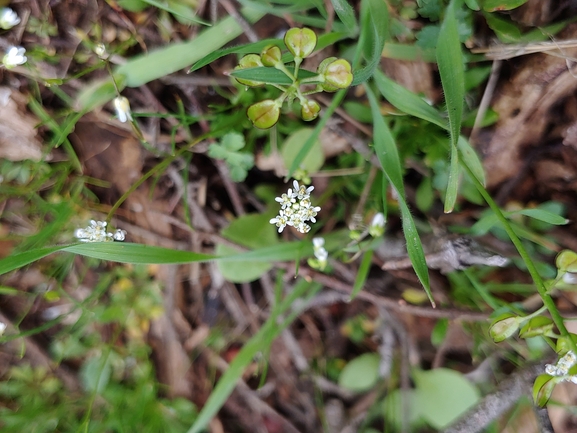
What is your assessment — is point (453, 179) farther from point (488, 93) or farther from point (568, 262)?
point (488, 93)

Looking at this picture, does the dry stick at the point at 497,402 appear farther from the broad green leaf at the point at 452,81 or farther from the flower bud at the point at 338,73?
the flower bud at the point at 338,73

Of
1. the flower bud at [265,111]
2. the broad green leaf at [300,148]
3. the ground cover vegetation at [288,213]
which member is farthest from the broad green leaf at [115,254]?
the flower bud at [265,111]

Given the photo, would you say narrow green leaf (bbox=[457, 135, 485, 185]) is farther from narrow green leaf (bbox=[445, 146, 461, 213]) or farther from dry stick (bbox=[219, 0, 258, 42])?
dry stick (bbox=[219, 0, 258, 42])

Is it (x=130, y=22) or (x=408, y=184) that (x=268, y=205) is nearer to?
(x=408, y=184)

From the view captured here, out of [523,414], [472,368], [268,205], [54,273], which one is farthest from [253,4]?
[523,414]

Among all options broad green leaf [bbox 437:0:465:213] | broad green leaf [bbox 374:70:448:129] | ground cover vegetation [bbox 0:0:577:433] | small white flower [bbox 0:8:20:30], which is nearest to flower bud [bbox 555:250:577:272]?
ground cover vegetation [bbox 0:0:577:433]

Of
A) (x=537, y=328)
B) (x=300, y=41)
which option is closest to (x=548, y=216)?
(x=537, y=328)
